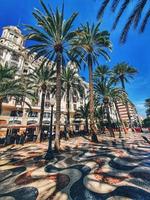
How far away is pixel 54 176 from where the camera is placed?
22.6 feet

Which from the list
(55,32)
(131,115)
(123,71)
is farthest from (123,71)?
(131,115)

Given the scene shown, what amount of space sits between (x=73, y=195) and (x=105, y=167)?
3.43 meters

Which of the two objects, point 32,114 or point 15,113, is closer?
point 15,113

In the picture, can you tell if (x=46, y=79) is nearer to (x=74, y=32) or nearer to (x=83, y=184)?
(x=74, y=32)

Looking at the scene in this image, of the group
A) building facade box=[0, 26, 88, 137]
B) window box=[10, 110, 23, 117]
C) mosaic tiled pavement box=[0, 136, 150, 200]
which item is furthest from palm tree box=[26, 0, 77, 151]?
window box=[10, 110, 23, 117]

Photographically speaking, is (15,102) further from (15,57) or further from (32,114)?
(15,57)

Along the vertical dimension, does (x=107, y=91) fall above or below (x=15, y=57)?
below

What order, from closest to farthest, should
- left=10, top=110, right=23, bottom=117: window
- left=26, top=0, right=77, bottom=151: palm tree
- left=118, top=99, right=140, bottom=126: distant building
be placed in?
left=26, top=0, right=77, bottom=151: palm tree → left=118, top=99, right=140, bottom=126: distant building → left=10, top=110, right=23, bottom=117: window

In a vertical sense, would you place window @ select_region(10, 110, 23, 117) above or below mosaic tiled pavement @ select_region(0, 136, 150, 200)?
above

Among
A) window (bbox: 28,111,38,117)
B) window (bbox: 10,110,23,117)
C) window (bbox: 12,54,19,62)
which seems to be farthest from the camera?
window (bbox: 12,54,19,62)

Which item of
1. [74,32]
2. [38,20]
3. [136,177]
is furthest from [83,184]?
[38,20]

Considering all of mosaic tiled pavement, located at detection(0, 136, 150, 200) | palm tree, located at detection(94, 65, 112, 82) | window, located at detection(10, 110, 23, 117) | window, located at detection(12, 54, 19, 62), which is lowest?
mosaic tiled pavement, located at detection(0, 136, 150, 200)

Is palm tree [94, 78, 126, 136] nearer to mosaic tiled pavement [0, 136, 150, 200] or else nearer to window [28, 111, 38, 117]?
mosaic tiled pavement [0, 136, 150, 200]

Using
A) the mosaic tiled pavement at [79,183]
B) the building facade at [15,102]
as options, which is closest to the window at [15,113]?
the building facade at [15,102]
